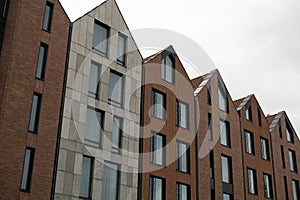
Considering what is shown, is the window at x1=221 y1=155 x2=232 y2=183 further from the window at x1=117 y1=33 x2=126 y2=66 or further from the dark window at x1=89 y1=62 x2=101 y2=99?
the dark window at x1=89 y1=62 x2=101 y2=99

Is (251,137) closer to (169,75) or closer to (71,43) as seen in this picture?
(169,75)

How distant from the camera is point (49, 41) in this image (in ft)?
79.2

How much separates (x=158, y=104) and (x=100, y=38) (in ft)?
20.2

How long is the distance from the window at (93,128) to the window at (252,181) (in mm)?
15182

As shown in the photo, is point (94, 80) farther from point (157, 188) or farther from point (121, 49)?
point (157, 188)

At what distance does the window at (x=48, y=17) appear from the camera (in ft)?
80.6

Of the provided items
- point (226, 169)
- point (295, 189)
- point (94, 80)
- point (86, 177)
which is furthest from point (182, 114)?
point (295, 189)

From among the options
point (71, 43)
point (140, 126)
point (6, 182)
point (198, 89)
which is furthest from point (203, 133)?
point (6, 182)

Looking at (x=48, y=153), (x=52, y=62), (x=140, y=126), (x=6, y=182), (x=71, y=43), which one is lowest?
(x=6, y=182)

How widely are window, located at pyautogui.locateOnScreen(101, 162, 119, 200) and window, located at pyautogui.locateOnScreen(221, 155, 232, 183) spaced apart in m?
10.4

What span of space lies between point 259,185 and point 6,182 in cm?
2193

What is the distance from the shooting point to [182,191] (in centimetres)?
2848

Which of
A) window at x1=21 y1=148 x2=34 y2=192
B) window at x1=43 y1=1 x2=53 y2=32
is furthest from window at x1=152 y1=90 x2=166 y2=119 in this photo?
window at x1=21 y1=148 x2=34 y2=192

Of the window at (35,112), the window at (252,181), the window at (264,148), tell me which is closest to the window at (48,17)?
the window at (35,112)
